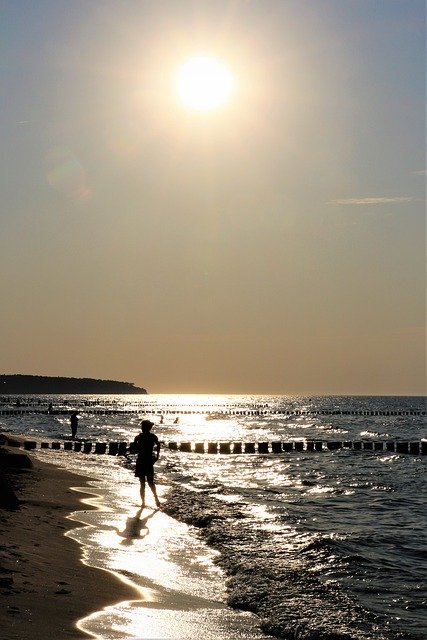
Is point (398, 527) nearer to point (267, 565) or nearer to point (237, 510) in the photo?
point (237, 510)

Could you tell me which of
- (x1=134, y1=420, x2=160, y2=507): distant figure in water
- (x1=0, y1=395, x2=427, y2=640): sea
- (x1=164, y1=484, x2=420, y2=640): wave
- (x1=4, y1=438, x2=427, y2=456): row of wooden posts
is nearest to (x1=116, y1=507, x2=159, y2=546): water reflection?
(x1=0, y1=395, x2=427, y2=640): sea

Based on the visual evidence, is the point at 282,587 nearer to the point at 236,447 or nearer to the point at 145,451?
the point at 145,451

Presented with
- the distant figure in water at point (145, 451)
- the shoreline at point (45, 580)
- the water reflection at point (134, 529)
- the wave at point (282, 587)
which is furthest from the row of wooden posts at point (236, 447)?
the shoreline at point (45, 580)

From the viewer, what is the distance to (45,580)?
9.52 m

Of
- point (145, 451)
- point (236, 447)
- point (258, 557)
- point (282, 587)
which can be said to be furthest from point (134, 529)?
point (236, 447)

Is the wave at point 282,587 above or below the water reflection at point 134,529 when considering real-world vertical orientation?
below

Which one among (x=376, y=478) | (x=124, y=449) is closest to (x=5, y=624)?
(x=376, y=478)

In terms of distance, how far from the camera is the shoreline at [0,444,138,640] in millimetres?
7652

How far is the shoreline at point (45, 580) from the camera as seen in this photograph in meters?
7.65

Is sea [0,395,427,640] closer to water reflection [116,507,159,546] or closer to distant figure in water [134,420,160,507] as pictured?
water reflection [116,507,159,546]

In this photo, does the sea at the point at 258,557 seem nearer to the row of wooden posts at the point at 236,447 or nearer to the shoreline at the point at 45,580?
the shoreline at the point at 45,580

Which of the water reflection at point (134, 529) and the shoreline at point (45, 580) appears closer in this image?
the shoreline at point (45, 580)

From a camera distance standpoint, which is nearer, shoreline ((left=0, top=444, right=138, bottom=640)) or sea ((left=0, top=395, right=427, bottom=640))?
shoreline ((left=0, top=444, right=138, bottom=640))

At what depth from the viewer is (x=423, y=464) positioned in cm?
4300
